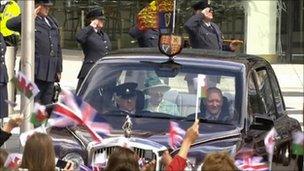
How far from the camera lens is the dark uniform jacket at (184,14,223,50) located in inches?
451

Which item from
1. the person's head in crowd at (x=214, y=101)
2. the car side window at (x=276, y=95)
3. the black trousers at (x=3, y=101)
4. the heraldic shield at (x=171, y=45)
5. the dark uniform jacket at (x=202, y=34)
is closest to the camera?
the person's head in crowd at (x=214, y=101)

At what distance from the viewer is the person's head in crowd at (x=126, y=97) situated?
252 inches

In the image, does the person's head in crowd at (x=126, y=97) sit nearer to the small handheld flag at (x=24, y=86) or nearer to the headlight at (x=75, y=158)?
the headlight at (x=75, y=158)

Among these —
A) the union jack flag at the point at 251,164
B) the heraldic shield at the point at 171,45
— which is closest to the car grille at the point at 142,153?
the union jack flag at the point at 251,164

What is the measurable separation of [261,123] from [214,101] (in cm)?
41

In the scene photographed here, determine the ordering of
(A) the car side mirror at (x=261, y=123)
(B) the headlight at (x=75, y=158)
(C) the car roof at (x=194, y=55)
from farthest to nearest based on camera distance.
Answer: (C) the car roof at (x=194, y=55), (A) the car side mirror at (x=261, y=123), (B) the headlight at (x=75, y=158)

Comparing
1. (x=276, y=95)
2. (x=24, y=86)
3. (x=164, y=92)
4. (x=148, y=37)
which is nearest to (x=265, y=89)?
(x=276, y=95)

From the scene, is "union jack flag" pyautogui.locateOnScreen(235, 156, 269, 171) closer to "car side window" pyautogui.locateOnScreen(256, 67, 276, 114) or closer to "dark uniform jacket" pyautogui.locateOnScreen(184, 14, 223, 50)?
"car side window" pyautogui.locateOnScreen(256, 67, 276, 114)

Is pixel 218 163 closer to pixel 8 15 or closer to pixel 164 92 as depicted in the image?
pixel 164 92

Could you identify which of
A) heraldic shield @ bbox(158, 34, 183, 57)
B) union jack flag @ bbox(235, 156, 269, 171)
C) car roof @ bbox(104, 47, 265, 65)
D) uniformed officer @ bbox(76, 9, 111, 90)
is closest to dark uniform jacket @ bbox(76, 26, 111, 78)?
uniformed officer @ bbox(76, 9, 111, 90)

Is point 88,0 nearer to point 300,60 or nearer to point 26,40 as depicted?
point 300,60

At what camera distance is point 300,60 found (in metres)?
23.4

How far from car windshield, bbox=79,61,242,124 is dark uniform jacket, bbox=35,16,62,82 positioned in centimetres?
262

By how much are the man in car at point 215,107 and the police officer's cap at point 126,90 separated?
24.8 inches
